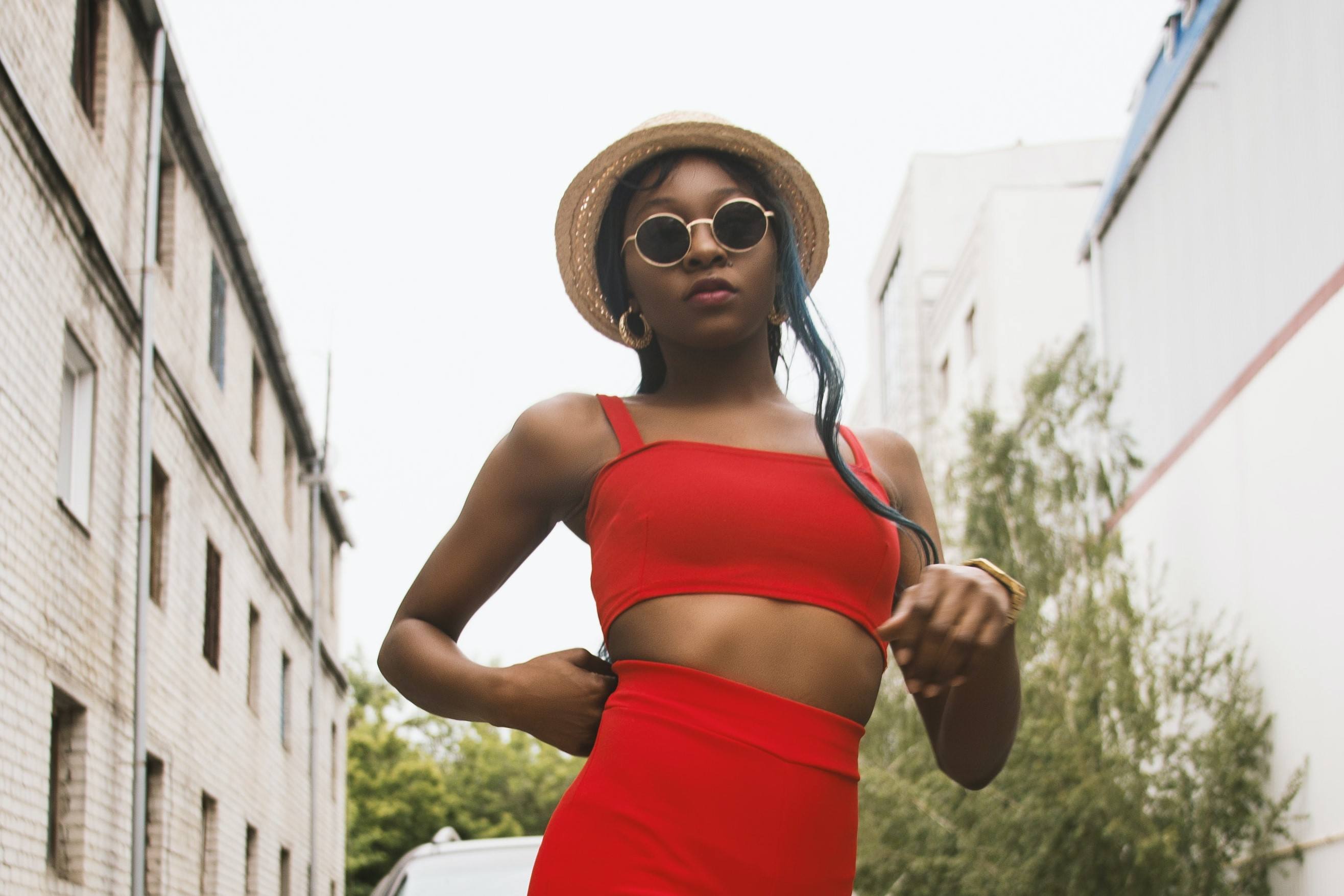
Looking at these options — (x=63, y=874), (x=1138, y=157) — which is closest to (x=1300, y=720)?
(x=1138, y=157)

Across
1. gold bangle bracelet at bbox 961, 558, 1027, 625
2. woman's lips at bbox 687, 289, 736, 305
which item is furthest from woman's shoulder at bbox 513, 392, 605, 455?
gold bangle bracelet at bbox 961, 558, 1027, 625

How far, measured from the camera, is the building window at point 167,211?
47.8ft

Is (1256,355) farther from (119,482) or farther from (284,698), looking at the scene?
(284,698)

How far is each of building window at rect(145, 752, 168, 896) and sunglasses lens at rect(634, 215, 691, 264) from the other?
1252 cm

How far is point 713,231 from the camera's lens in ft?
7.61

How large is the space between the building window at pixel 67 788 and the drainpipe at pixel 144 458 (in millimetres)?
914

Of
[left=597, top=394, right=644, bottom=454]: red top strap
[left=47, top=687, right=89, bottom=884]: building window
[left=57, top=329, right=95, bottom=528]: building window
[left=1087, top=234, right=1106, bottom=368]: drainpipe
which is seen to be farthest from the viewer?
[left=1087, top=234, right=1106, bottom=368]: drainpipe

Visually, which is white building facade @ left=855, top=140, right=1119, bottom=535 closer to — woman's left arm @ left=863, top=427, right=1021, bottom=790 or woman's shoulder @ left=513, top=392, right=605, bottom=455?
woman's left arm @ left=863, top=427, right=1021, bottom=790

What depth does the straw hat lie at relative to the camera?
2387 mm

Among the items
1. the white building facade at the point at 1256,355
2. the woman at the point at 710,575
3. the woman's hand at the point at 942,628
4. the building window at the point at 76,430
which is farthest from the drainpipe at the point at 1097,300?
the woman's hand at the point at 942,628

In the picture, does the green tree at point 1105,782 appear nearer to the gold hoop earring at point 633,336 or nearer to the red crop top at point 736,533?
the gold hoop earring at point 633,336

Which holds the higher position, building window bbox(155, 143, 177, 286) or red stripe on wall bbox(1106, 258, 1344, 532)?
building window bbox(155, 143, 177, 286)

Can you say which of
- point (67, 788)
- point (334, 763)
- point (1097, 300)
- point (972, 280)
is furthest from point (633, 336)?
point (972, 280)

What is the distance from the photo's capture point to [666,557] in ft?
6.83
